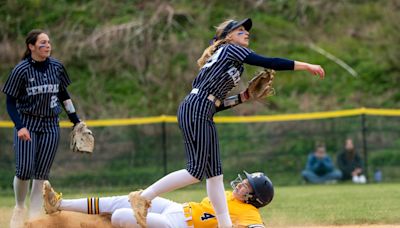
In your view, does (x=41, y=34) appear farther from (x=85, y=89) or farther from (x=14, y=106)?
(x=85, y=89)

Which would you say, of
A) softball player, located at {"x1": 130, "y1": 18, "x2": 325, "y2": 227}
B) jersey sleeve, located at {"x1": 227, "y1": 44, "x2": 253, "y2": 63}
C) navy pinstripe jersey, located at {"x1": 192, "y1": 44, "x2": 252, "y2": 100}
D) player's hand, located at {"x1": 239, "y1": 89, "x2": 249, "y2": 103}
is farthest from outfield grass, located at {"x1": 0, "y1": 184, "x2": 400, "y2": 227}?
jersey sleeve, located at {"x1": 227, "y1": 44, "x2": 253, "y2": 63}

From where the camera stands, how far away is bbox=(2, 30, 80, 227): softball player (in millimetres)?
7246

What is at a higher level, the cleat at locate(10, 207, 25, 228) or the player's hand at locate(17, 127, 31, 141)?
the player's hand at locate(17, 127, 31, 141)

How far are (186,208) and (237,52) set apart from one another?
1.26 m

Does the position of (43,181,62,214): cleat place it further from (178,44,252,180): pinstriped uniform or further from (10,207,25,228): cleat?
(178,44,252,180): pinstriped uniform

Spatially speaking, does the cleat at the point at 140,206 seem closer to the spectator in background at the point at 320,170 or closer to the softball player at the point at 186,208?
the softball player at the point at 186,208

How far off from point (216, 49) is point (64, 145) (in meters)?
8.72

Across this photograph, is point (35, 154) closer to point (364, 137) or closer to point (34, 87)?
point (34, 87)

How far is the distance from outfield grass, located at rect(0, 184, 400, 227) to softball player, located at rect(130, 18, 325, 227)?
1.68 meters

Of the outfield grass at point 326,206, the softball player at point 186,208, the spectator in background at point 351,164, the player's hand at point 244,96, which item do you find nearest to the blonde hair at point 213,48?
the player's hand at point 244,96

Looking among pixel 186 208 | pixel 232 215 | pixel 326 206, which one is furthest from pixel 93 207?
pixel 326 206

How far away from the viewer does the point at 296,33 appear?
66.8 feet

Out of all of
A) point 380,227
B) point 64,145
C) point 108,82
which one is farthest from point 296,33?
point 380,227

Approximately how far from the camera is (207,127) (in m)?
6.34
